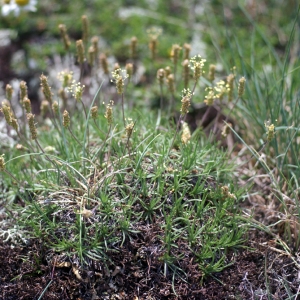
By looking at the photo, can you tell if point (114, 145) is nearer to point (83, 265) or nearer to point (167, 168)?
point (167, 168)

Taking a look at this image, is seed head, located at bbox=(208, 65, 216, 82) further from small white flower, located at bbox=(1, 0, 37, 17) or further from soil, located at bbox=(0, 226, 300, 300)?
small white flower, located at bbox=(1, 0, 37, 17)

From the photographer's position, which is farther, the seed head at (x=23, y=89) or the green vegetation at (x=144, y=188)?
the seed head at (x=23, y=89)

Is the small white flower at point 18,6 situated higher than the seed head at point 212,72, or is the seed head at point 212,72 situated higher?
the small white flower at point 18,6

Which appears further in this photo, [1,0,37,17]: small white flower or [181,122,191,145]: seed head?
[1,0,37,17]: small white flower

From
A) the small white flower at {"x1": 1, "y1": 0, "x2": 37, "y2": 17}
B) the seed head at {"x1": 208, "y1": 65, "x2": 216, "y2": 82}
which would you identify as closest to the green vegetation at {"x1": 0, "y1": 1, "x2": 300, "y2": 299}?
the seed head at {"x1": 208, "y1": 65, "x2": 216, "y2": 82}

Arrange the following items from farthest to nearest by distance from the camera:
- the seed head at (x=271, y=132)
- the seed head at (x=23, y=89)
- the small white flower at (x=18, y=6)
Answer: the small white flower at (x=18, y=6) < the seed head at (x=23, y=89) < the seed head at (x=271, y=132)

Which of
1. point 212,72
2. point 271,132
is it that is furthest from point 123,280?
point 212,72

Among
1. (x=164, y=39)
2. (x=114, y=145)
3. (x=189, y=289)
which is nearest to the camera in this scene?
(x=189, y=289)

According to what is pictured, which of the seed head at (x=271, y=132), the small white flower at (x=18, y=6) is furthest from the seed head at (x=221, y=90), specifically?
the small white flower at (x=18, y=6)

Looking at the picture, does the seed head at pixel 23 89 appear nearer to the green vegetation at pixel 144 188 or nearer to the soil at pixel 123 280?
the green vegetation at pixel 144 188

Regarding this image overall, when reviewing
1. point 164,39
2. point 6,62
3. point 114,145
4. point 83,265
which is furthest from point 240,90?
point 6,62

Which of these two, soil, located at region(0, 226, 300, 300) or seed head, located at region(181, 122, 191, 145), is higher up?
seed head, located at region(181, 122, 191, 145)
